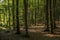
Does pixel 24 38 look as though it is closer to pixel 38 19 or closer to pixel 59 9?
pixel 38 19

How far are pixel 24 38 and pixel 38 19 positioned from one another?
17.9 meters

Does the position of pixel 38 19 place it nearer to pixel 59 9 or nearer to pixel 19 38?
pixel 59 9

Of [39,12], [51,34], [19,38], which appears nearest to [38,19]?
[39,12]

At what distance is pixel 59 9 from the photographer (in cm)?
3609

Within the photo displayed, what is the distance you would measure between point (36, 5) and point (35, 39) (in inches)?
635

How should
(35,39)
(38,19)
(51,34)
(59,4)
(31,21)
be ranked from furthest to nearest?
(59,4) < (38,19) < (31,21) < (51,34) < (35,39)

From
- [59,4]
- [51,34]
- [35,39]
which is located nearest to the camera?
[35,39]

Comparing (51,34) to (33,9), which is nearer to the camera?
(51,34)

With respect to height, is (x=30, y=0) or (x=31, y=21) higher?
(x=30, y=0)

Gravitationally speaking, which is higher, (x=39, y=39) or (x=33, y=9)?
(x=33, y=9)

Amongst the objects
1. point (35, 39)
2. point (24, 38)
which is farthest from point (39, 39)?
point (24, 38)

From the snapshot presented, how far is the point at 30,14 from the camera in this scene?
32125mm

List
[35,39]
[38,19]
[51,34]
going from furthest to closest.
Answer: [38,19]
[51,34]
[35,39]

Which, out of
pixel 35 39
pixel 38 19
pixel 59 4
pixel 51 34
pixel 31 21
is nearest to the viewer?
pixel 35 39
